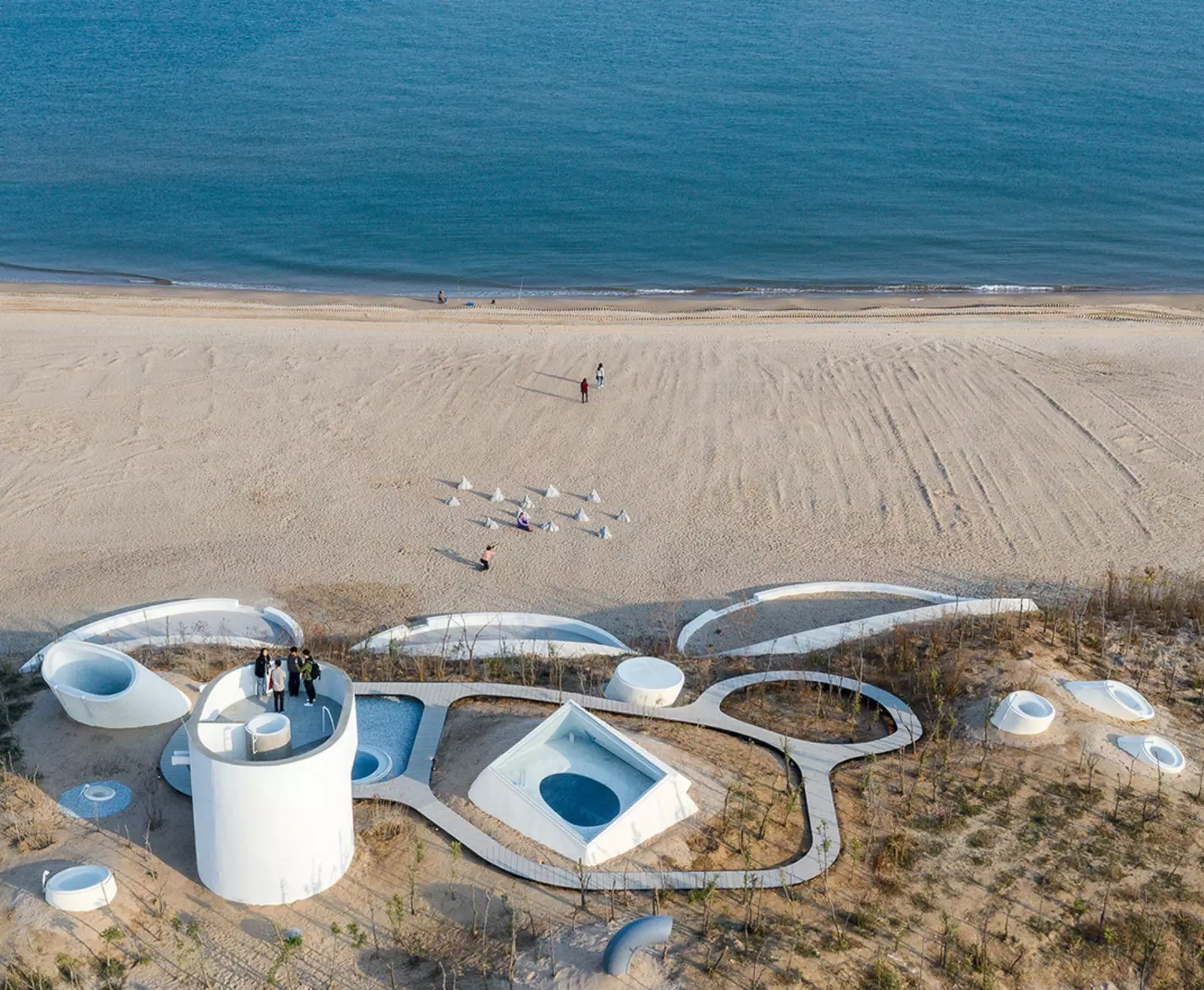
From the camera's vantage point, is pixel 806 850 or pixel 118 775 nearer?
pixel 806 850

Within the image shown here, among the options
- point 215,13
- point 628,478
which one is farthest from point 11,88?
point 628,478

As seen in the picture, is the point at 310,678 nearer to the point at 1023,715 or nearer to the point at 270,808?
the point at 270,808

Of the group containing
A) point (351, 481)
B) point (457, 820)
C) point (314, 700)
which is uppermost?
point (314, 700)

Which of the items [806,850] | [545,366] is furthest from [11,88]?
[806,850]

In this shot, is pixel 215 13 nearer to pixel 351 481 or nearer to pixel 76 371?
pixel 76 371

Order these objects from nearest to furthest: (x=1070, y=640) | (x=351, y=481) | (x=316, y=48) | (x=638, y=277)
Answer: (x=1070, y=640) → (x=351, y=481) → (x=638, y=277) → (x=316, y=48)

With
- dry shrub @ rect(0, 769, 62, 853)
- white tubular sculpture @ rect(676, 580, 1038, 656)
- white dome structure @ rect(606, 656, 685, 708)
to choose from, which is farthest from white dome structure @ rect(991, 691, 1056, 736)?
dry shrub @ rect(0, 769, 62, 853)

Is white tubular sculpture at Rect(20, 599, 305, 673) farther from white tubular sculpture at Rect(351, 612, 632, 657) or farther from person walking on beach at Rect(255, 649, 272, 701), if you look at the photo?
person walking on beach at Rect(255, 649, 272, 701)

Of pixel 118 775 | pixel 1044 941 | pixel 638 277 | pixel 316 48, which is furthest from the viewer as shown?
pixel 316 48

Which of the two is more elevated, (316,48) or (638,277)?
(316,48)
